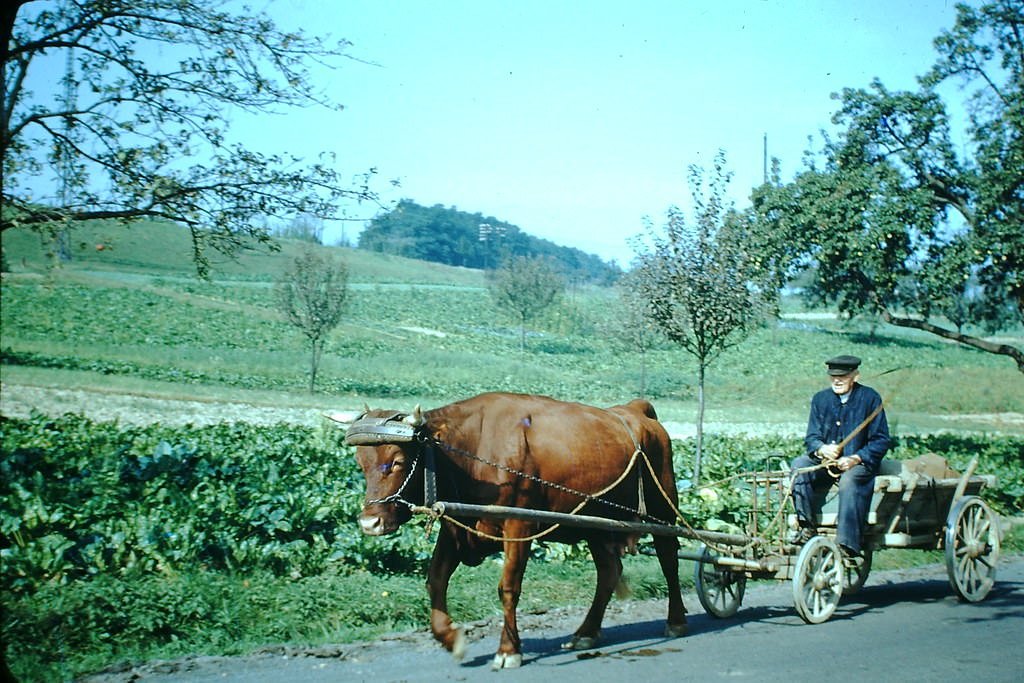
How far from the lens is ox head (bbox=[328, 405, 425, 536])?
6.35 m

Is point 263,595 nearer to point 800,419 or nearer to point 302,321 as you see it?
point 302,321

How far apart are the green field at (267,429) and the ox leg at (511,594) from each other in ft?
4.78

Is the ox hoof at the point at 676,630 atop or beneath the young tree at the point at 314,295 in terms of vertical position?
beneath

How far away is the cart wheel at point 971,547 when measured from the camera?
29.2 ft

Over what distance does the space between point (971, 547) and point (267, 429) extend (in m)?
11.6

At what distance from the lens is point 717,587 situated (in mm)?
8773

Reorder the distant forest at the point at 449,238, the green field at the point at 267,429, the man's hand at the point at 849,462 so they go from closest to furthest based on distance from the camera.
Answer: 1. the green field at the point at 267,429
2. the man's hand at the point at 849,462
3. the distant forest at the point at 449,238

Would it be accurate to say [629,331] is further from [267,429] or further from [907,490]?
[907,490]

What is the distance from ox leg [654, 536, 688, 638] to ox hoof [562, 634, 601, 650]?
0.86 meters

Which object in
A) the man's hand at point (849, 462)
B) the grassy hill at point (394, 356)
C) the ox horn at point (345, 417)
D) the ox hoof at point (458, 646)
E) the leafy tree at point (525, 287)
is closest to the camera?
the ox hoof at point (458, 646)

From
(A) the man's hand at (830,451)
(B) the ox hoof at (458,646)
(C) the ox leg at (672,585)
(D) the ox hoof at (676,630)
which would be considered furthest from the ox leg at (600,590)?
(A) the man's hand at (830,451)

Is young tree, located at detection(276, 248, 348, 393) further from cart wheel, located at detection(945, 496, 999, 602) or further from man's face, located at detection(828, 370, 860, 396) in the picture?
cart wheel, located at detection(945, 496, 999, 602)

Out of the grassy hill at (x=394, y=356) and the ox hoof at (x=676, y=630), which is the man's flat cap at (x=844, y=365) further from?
the grassy hill at (x=394, y=356)

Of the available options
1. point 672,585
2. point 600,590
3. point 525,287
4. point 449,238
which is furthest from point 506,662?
point 449,238
